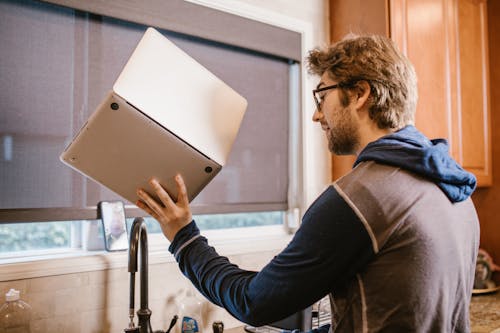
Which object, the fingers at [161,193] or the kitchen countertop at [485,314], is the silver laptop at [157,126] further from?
the kitchen countertop at [485,314]

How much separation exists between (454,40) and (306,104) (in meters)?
0.88

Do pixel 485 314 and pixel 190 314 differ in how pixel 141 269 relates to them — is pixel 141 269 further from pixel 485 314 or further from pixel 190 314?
pixel 485 314

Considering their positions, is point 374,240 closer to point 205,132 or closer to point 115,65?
point 205,132

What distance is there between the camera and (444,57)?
7.13 feet

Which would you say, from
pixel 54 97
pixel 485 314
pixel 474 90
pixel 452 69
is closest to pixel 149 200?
pixel 54 97

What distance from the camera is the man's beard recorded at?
1.02 metres

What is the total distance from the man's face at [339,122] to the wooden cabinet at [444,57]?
100 cm

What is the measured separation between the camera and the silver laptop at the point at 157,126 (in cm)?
93

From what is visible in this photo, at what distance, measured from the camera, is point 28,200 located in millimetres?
1330

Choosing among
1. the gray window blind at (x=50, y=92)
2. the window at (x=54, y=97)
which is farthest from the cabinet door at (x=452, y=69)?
the gray window blind at (x=50, y=92)

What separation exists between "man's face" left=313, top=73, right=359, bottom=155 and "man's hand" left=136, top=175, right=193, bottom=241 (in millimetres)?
363

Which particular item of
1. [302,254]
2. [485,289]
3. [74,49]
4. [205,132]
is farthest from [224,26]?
[485,289]

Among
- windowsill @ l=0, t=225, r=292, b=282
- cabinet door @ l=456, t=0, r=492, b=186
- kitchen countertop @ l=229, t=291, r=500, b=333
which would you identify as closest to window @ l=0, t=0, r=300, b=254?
windowsill @ l=0, t=225, r=292, b=282

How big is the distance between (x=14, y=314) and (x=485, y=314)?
181cm
